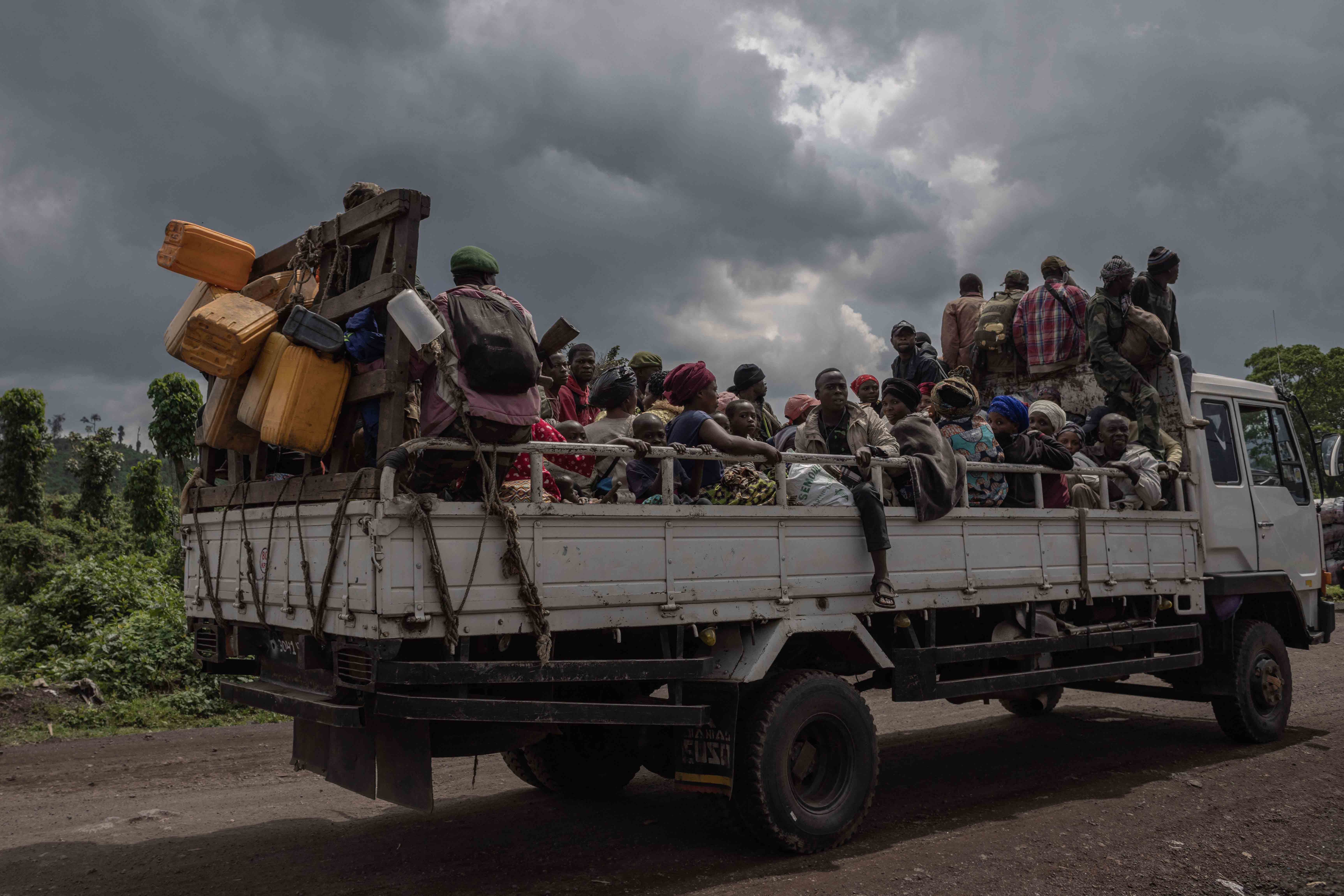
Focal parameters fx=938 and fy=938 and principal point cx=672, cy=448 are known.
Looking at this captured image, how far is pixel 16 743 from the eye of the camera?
23.9ft

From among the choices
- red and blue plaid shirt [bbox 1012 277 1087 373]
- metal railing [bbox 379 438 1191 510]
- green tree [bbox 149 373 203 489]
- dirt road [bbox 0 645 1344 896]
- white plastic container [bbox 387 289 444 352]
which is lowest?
dirt road [bbox 0 645 1344 896]

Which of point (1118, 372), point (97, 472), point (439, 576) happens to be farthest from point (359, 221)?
point (97, 472)

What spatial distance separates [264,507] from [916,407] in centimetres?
375

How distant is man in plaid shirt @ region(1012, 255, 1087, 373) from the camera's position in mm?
7598

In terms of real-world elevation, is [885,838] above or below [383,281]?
below

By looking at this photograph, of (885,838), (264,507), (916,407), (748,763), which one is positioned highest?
(916,407)

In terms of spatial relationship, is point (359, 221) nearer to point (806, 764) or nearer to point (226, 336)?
point (226, 336)

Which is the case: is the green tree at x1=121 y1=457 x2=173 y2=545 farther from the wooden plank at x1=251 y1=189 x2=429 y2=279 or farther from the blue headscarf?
the blue headscarf

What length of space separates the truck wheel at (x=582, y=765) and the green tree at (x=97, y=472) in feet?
68.5

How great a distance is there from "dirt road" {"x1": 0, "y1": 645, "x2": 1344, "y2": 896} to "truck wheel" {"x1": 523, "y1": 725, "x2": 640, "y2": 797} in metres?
0.13

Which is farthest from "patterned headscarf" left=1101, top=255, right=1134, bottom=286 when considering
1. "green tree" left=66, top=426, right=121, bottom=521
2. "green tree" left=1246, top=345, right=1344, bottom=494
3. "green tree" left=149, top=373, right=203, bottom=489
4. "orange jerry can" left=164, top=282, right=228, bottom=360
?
"green tree" left=1246, top=345, right=1344, bottom=494

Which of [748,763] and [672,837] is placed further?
[672,837]

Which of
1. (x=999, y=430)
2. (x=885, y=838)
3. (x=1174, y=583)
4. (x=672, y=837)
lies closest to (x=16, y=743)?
(x=672, y=837)

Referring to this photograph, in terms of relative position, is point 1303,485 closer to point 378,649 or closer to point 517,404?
point 517,404
